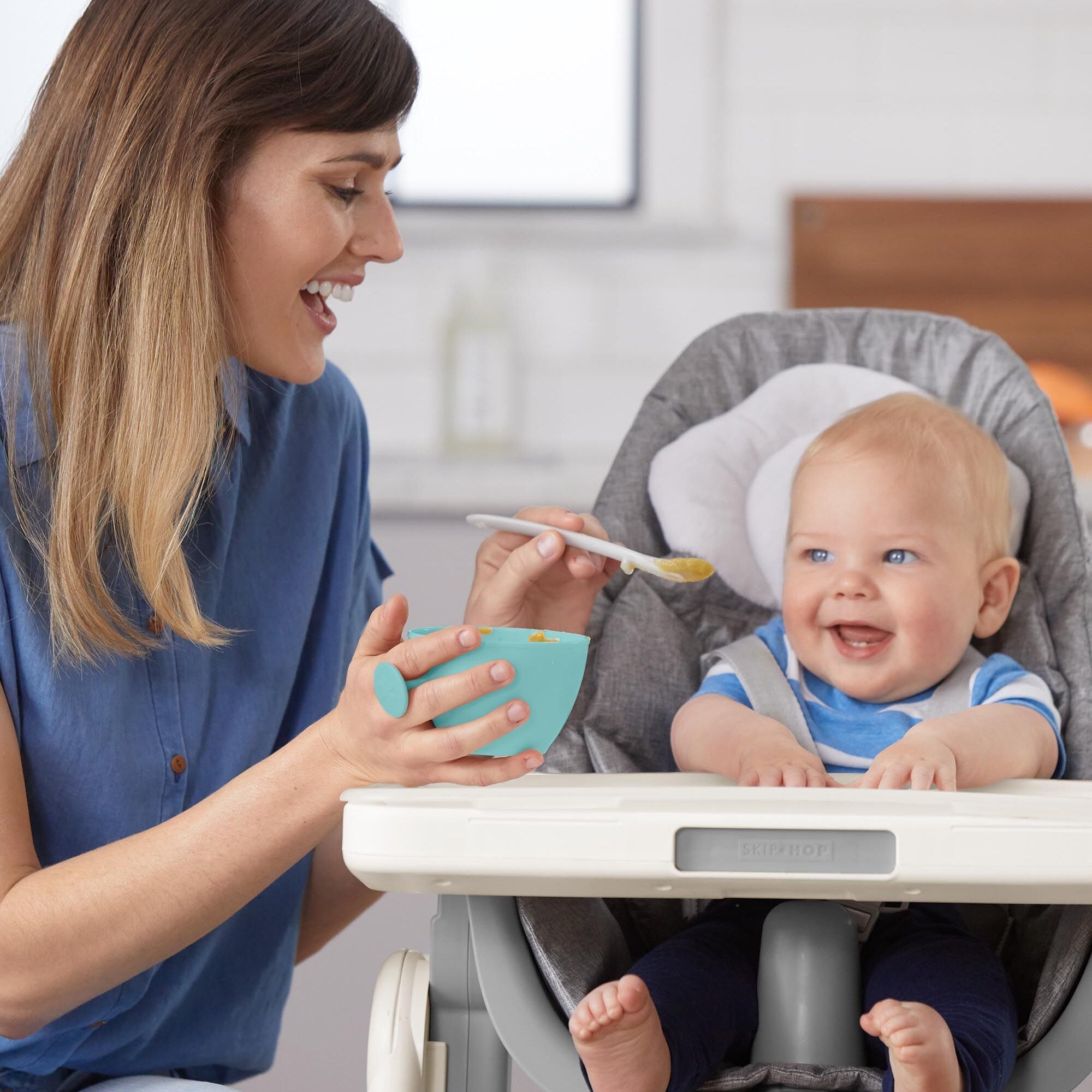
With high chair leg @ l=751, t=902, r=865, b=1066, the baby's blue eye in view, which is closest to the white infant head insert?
the baby's blue eye

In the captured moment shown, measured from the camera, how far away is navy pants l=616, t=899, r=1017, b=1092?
0.78 m

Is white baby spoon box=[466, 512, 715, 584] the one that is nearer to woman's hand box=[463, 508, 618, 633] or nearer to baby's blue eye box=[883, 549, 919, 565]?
woman's hand box=[463, 508, 618, 633]

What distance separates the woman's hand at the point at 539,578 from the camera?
98 centimetres

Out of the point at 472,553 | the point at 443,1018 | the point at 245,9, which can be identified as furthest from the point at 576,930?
the point at 472,553

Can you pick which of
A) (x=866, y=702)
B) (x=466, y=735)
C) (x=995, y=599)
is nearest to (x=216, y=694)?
(x=466, y=735)

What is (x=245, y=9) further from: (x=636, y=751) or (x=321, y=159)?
(x=636, y=751)

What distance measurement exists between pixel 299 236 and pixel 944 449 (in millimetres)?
542

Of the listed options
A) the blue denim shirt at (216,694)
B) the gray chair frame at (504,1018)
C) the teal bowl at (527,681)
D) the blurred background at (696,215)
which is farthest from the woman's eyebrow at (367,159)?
the blurred background at (696,215)

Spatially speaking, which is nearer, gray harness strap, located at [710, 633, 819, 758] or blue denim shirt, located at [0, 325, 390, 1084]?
blue denim shirt, located at [0, 325, 390, 1084]

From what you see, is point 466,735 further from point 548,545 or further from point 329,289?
point 329,289

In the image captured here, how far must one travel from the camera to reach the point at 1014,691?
1009mm

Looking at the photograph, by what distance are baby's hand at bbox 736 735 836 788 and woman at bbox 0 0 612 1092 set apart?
18 centimetres

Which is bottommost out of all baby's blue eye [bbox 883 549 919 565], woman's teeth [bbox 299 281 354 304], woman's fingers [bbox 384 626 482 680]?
baby's blue eye [bbox 883 549 919 565]

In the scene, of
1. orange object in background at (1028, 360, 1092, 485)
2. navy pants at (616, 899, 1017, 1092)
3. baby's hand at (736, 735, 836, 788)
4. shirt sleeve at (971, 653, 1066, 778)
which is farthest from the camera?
orange object in background at (1028, 360, 1092, 485)
